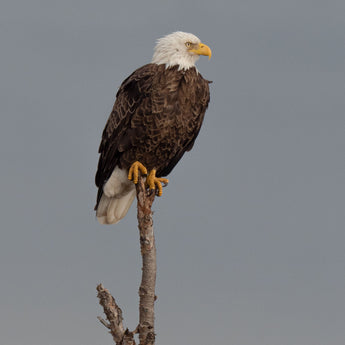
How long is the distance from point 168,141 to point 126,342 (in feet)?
8.97

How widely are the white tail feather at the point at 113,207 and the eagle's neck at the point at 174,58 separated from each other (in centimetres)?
202

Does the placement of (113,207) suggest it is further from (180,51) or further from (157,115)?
Answer: (180,51)

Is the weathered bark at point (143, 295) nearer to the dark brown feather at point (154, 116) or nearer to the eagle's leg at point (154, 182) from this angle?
the eagle's leg at point (154, 182)

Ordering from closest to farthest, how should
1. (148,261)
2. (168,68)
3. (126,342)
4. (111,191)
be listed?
(126,342) → (148,261) → (168,68) → (111,191)

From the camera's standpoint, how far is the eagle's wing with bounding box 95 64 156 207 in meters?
8.80

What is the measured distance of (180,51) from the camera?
354 inches

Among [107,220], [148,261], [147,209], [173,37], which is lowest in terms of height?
[148,261]

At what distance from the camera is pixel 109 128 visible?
9.23m

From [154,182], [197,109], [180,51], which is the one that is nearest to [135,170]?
[154,182]

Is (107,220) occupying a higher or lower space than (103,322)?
higher

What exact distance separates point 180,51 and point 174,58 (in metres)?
0.15

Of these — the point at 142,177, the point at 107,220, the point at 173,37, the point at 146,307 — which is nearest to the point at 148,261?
the point at 146,307

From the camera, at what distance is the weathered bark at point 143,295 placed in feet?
25.6

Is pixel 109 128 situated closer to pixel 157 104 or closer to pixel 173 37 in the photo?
pixel 157 104
